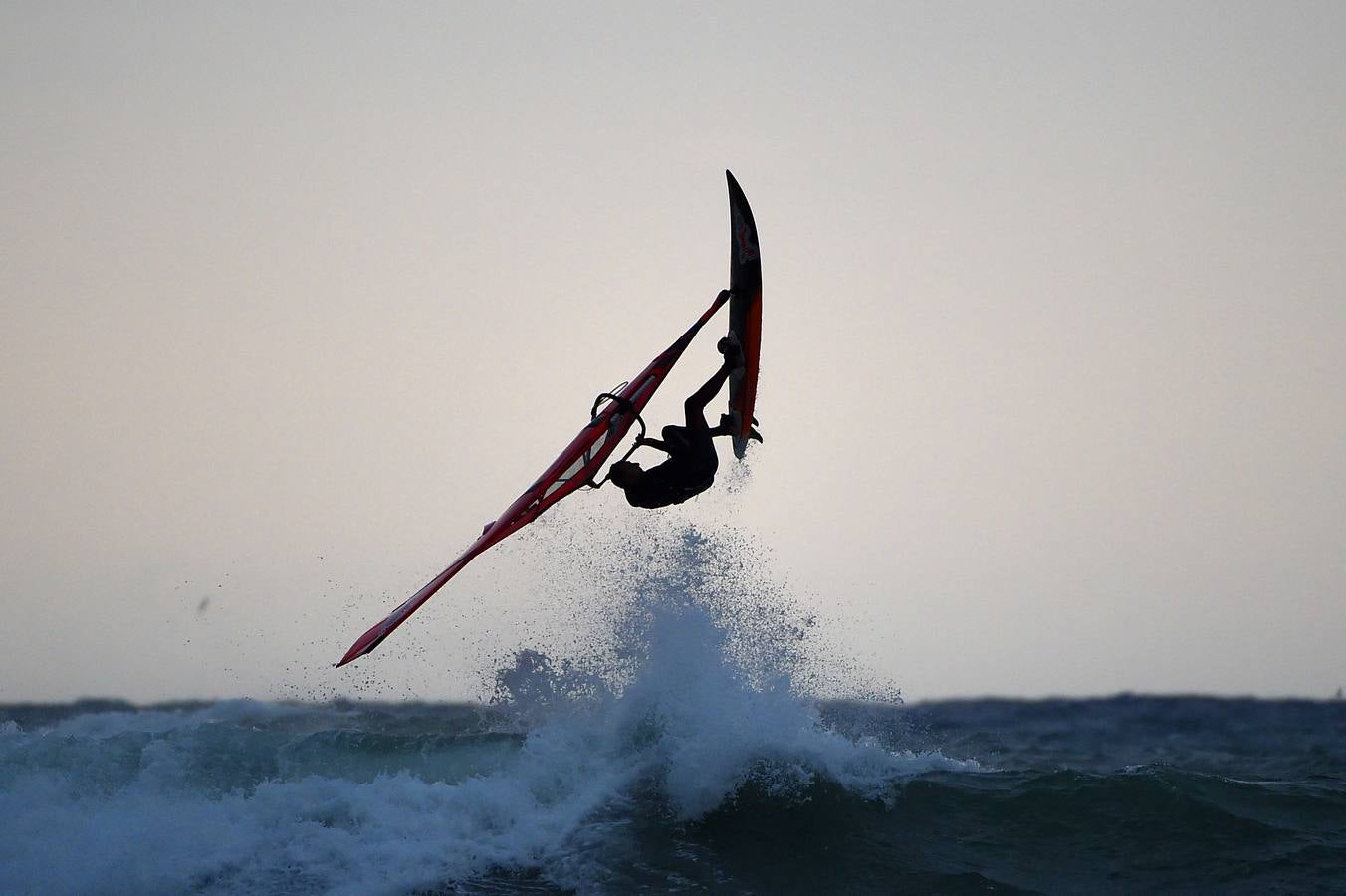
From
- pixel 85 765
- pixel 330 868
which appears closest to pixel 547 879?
pixel 330 868

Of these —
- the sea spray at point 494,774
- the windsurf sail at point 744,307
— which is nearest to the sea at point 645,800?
the sea spray at point 494,774

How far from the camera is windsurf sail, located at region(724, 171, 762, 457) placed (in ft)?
28.1

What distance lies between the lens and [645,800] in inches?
370

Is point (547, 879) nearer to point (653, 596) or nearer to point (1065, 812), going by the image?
point (653, 596)

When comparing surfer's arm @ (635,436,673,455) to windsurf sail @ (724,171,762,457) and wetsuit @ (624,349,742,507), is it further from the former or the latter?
windsurf sail @ (724,171,762,457)

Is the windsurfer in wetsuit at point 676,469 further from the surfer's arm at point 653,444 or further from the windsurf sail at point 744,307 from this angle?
the windsurf sail at point 744,307

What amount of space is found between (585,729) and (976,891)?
382 cm

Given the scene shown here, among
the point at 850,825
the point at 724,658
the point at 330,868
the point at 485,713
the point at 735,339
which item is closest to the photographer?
the point at 330,868

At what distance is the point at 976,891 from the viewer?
8078 mm

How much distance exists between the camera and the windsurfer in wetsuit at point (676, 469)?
7.66 meters

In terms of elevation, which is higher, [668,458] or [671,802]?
[668,458]

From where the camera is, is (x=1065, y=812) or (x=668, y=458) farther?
(x=1065, y=812)

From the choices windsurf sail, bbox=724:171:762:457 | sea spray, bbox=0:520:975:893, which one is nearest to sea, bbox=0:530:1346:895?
sea spray, bbox=0:520:975:893

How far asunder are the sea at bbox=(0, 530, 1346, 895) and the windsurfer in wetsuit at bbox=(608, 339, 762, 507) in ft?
9.37
